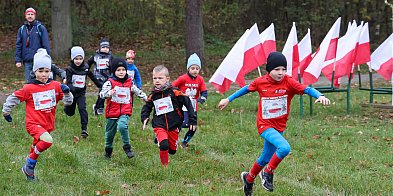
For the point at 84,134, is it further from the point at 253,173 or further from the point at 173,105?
the point at 253,173

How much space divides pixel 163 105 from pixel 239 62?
17.3ft

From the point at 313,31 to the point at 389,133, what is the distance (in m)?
22.5

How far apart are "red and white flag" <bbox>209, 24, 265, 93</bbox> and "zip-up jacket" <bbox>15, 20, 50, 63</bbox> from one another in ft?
12.1

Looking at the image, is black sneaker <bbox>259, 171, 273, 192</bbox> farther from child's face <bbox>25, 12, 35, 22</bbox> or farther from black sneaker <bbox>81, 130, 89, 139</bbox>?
child's face <bbox>25, 12, 35, 22</bbox>

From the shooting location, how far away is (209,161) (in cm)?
872

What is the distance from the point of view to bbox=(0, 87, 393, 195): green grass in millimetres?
7172

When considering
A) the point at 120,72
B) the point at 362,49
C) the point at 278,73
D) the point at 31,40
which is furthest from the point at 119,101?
the point at 362,49

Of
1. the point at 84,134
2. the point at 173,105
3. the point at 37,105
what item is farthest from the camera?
the point at 84,134

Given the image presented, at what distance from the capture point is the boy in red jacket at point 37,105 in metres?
7.38

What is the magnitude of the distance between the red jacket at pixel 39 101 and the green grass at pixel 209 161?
0.71m

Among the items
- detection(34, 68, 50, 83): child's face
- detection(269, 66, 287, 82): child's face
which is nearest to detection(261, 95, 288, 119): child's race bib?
detection(269, 66, 287, 82): child's face

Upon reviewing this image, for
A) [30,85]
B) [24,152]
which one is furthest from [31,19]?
[30,85]

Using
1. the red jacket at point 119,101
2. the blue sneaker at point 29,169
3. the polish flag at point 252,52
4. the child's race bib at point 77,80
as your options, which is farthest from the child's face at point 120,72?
the polish flag at point 252,52

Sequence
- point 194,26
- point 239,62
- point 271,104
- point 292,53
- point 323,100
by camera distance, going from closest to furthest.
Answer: point 323,100 < point 271,104 < point 239,62 < point 292,53 < point 194,26
